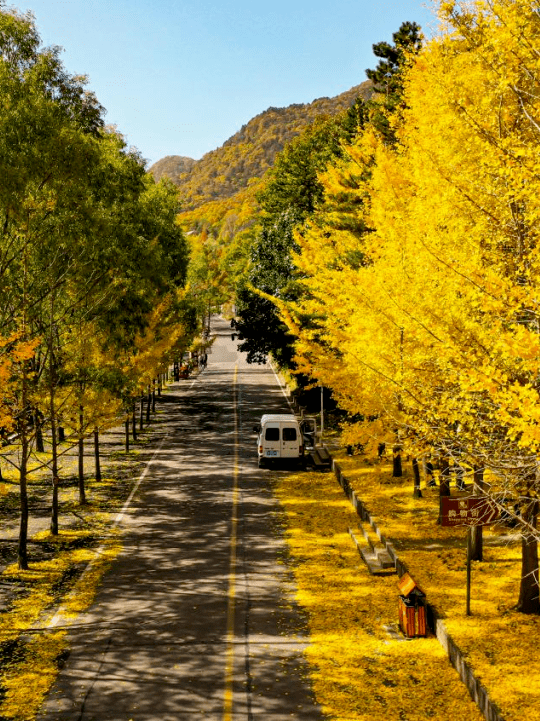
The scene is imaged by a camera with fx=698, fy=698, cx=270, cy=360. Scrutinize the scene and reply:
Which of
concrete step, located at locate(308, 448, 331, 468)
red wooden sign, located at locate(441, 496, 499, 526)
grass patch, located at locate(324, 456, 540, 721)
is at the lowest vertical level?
grass patch, located at locate(324, 456, 540, 721)

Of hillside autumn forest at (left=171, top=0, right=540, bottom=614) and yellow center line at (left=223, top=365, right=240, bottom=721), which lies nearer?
hillside autumn forest at (left=171, top=0, right=540, bottom=614)

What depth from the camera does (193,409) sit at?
145ft

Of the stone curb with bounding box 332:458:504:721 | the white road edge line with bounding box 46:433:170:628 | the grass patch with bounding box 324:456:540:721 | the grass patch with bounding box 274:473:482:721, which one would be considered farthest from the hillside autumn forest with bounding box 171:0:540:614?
the white road edge line with bounding box 46:433:170:628

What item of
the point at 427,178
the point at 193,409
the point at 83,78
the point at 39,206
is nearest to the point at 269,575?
the point at 427,178

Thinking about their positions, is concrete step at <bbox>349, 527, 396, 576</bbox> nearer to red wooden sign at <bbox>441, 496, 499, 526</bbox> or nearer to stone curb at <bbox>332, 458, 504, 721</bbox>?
stone curb at <bbox>332, 458, 504, 721</bbox>

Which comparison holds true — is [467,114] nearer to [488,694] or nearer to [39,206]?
[488,694]

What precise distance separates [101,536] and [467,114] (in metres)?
14.2

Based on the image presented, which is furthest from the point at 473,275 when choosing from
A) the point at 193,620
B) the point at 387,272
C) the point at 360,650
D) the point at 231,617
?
the point at 193,620

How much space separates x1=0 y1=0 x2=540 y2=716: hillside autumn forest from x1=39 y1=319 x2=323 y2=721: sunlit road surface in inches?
126

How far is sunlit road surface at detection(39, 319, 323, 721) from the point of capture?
402 inches

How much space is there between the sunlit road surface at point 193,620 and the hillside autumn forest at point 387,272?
321 centimetres

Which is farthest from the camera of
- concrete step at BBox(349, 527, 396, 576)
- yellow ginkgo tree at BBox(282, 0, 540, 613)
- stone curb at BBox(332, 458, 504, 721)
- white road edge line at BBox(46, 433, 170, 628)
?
concrete step at BBox(349, 527, 396, 576)

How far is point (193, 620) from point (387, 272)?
8.02m

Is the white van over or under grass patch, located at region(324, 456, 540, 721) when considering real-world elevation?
over
